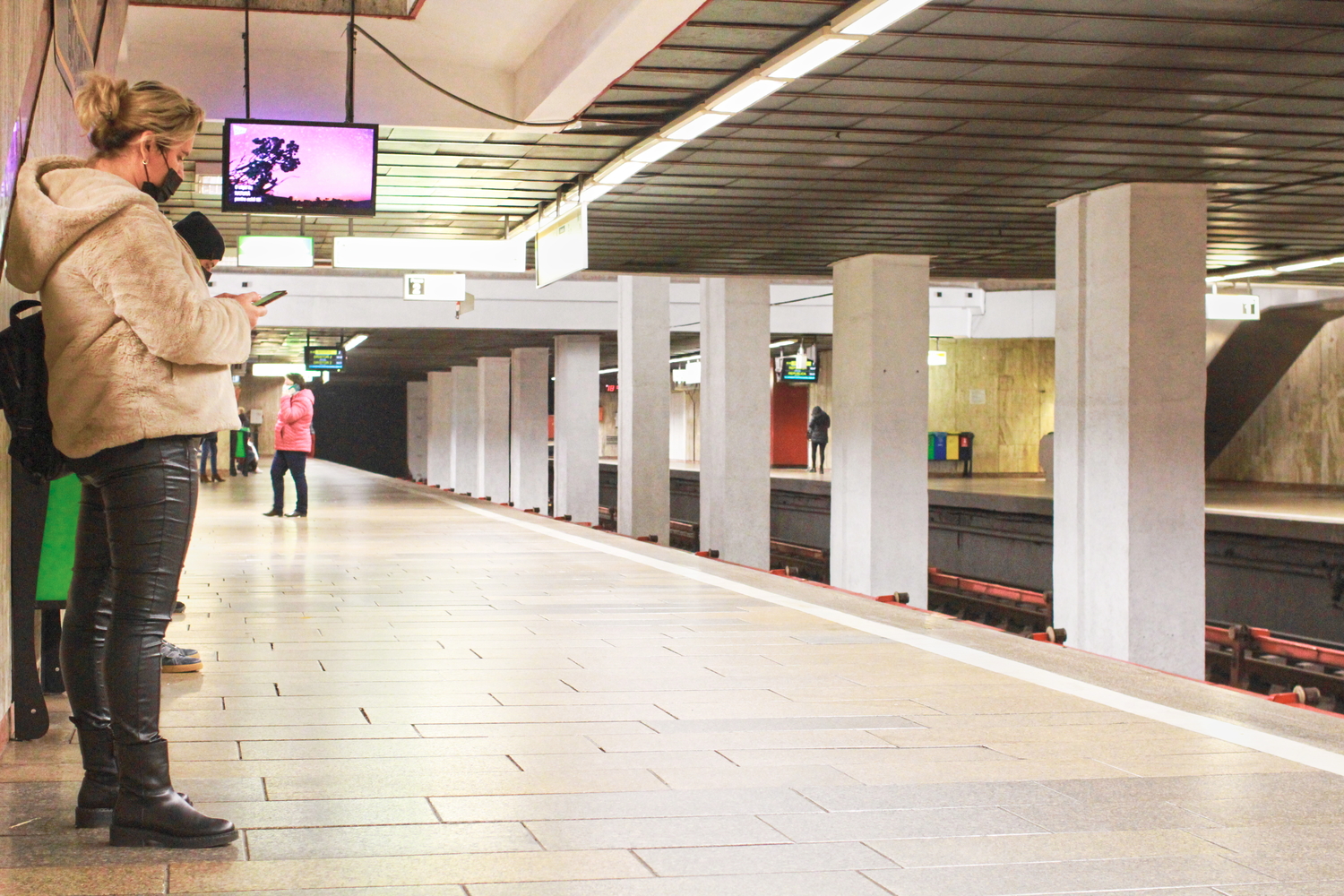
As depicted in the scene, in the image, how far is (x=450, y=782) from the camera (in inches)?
132

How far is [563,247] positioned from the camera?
1141cm

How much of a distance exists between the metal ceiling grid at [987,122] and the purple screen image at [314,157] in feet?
5.55

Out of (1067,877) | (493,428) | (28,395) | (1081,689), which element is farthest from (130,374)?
(493,428)

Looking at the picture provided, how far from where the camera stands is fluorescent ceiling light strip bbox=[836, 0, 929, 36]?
6379 millimetres

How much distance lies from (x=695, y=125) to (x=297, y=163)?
2730mm

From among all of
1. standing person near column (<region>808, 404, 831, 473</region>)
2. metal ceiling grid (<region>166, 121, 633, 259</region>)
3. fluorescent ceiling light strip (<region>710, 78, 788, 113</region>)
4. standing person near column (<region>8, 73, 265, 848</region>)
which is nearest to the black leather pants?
standing person near column (<region>8, 73, 265, 848</region>)

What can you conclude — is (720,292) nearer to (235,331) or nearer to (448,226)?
(448,226)

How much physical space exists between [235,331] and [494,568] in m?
6.43

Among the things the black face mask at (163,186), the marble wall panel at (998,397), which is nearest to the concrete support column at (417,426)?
the marble wall panel at (998,397)

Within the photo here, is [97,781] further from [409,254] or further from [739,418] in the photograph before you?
[739,418]

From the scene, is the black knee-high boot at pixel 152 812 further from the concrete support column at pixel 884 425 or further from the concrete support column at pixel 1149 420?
the concrete support column at pixel 884 425

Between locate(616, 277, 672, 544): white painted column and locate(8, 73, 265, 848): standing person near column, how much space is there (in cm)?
1857

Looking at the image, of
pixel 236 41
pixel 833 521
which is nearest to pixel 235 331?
pixel 236 41

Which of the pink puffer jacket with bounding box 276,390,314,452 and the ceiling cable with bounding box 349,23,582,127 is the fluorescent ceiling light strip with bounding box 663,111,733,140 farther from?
the pink puffer jacket with bounding box 276,390,314,452
